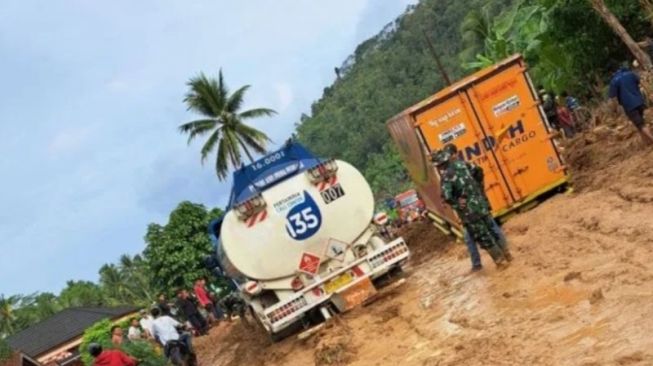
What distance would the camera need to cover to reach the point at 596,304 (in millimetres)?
5934

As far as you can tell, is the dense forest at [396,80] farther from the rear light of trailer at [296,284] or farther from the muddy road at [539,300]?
the rear light of trailer at [296,284]

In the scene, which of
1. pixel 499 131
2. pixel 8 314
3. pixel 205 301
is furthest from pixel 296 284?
pixel 8 314

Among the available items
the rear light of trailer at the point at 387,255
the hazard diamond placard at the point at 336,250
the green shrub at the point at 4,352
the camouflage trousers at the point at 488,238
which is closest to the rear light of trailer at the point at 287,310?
the hazard diamond placard at the point at 336,250

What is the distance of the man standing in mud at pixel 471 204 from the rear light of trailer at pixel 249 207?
2.67 metres

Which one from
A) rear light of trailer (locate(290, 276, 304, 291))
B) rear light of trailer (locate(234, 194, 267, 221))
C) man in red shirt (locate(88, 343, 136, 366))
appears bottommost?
rear light of trailer (locate(290, 276, 304, 291))

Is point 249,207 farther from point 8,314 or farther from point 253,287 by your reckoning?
point 8,314

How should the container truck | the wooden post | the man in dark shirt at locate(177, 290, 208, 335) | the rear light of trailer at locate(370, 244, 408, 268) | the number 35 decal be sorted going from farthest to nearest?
1. the container truck
2. the man in dark shirt at locate(177, 290, 208, 335)
3. the wooden post
4. the rear light of trailer at locate(370, 244, 408, 268)
5. the number 35 decal

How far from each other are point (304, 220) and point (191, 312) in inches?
418

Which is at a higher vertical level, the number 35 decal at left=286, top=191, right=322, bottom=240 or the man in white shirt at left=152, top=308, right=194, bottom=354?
the number 35 decal at left=286, top=191, right=322, bottom=240

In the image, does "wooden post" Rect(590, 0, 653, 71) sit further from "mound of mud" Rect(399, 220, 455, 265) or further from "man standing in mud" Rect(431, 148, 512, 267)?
"man standing in mud" Rect(431, 148, 512, 267)

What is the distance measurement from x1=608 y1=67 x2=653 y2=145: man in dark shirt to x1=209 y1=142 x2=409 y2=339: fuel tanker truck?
425 cm

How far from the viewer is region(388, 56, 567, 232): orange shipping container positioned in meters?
11.6

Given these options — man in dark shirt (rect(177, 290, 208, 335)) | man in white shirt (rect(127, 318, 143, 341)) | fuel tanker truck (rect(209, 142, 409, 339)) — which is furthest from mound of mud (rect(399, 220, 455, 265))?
man in dark shirt (rect(177, 290, 208, 335))

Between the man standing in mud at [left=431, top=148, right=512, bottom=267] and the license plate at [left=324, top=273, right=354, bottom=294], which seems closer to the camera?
the man standing in mud at [left=431, top=148, right=512, bottom=267]
